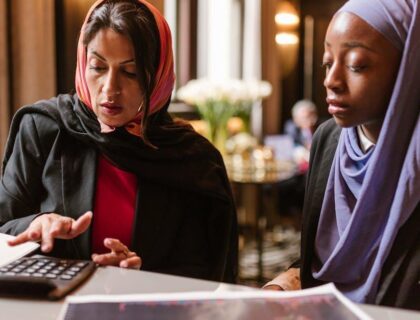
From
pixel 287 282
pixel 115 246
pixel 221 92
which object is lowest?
pixel 287 282

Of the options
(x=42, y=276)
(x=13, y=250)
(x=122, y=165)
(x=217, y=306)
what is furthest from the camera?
(x=122, y=165)

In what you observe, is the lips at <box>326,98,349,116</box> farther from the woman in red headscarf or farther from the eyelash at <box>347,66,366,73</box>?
the woman in red headscarf

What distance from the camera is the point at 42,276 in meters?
0.81

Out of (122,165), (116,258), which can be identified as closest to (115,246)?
(116,258)

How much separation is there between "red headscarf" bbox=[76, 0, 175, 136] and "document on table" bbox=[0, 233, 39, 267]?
1.09 feet

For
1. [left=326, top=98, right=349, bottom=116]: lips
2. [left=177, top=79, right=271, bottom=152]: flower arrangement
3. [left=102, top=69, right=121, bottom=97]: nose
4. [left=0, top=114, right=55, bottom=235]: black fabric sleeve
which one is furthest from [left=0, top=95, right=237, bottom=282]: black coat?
[left=177, top=79, right=271, bottom=152]: flower arrangement

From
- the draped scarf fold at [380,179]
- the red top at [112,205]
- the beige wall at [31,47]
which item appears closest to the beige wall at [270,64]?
the beige wall at [31,47]

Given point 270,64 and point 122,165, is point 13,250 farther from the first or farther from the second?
point 270,64

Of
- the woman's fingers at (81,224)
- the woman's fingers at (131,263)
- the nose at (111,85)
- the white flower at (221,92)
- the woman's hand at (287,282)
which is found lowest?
the woman's hand at (287,282)

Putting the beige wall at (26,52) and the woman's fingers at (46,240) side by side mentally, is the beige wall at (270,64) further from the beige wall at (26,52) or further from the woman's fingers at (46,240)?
the woman's fingers at (46,240)

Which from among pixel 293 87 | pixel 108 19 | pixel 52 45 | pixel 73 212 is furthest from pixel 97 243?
pixel 293 87

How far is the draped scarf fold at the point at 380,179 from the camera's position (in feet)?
3.01

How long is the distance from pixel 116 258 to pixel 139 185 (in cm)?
27

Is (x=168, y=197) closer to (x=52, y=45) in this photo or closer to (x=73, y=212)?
(x=73, y=212)
